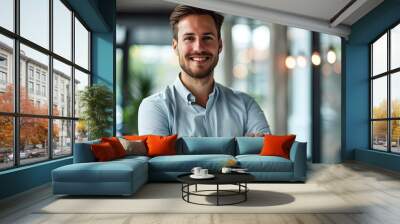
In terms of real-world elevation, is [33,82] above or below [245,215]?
above

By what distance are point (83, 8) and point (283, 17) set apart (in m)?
4.00

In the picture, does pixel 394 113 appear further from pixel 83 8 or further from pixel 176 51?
pixel 83 8

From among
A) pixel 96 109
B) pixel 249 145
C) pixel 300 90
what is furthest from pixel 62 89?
pixel 300 90

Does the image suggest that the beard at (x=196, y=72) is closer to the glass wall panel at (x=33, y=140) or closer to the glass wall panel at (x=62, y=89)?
the glass wall panel at (x=62, y=89)

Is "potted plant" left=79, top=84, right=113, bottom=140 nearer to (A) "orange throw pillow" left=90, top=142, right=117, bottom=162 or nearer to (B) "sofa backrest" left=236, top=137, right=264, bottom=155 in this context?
(A) "orange throw pillow" left=90, top=142, right=117, bottom=162

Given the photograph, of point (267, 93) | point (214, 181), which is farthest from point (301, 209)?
point (267, 93)

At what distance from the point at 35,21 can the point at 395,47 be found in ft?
22.5

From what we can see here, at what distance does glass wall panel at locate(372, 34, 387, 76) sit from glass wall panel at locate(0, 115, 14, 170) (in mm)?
7429

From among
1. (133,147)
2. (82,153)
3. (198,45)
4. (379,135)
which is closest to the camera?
(82,153)

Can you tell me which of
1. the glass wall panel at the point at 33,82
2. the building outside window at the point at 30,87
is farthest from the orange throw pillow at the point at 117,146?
the building outside window at the point at 30,87

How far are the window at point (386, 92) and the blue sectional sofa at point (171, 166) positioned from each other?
3258 mm

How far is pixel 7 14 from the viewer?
16.3ft

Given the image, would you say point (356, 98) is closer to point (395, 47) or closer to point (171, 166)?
point (395, 47)

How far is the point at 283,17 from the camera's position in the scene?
827cm
